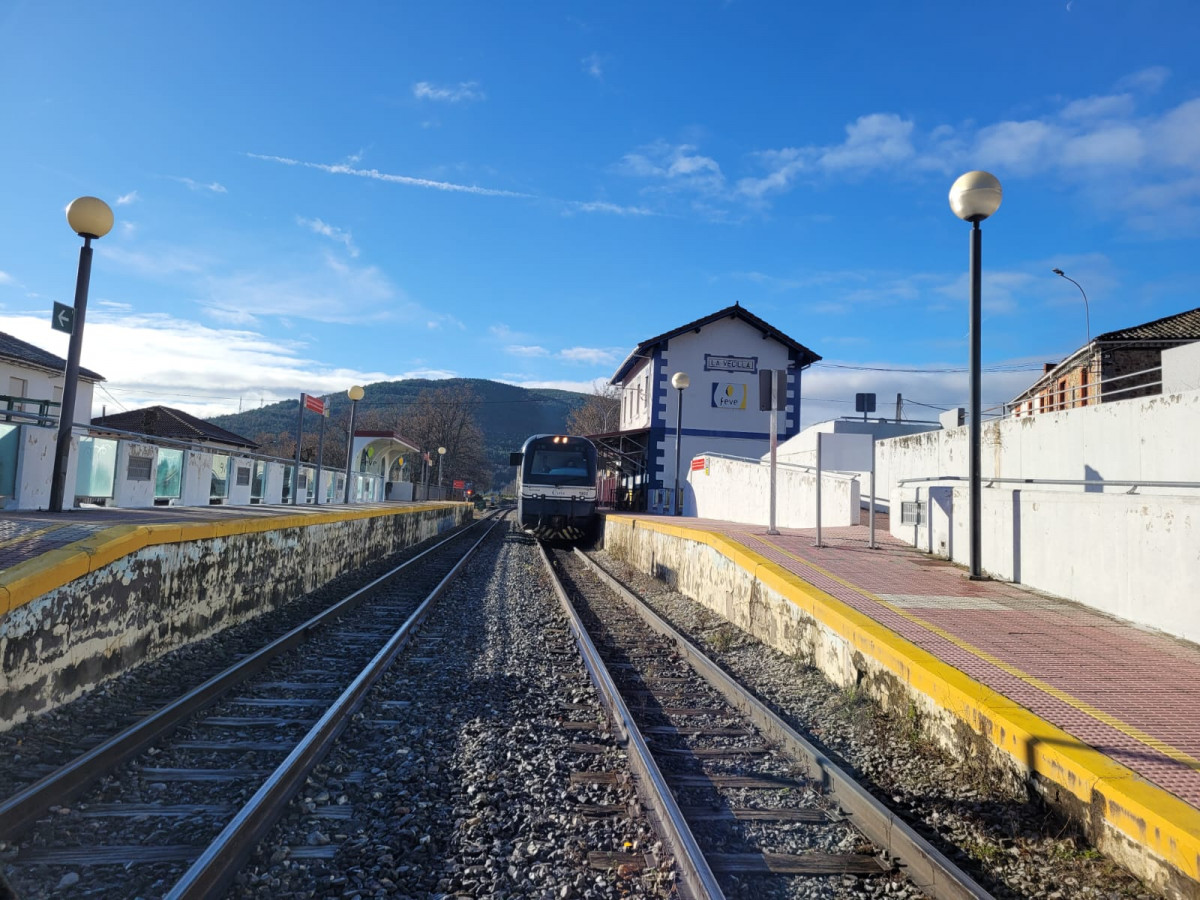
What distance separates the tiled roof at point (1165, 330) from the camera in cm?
2344

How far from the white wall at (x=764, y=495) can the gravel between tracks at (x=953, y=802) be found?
774 centimetres

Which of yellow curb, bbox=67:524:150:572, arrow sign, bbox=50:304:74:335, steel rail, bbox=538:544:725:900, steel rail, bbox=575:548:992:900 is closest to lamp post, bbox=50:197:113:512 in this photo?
arrow sign, bbox=50:304:74:335

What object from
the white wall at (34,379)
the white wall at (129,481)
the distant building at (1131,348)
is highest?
the distant building at (1131,348)

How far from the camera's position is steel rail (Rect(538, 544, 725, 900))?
2.85 metres

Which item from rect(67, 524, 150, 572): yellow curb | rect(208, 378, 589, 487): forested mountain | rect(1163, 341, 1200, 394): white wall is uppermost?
rect(208, 378, 589, 487): forested mountain

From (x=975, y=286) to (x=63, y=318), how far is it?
9.72 meters

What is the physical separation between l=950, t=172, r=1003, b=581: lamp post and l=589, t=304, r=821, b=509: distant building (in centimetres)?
2278

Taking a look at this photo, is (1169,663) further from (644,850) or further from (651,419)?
(651,419)

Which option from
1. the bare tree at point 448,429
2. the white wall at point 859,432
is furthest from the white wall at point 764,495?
the bare tree at point 448,429

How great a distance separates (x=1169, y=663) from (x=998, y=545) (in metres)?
3.14

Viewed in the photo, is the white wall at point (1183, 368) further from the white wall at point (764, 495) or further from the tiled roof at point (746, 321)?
the tiled roof at point (746, 321)

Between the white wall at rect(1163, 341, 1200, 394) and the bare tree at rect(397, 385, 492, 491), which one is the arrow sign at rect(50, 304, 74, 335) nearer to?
the white wall at rect(1163, 341, 1200, 394)

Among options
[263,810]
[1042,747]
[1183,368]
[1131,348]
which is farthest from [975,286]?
[1131,348]

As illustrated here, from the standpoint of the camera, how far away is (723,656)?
7.26m
